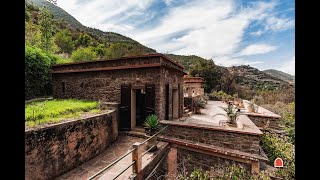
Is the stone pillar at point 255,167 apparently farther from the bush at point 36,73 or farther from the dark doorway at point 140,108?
the bush at point 36,73

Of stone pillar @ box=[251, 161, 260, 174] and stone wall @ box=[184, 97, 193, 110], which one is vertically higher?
stone wall @ box=[184, 97, 193, 110]

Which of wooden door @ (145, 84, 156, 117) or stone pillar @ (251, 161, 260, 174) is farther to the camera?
wooden door @ (145, 84, 156, 117)

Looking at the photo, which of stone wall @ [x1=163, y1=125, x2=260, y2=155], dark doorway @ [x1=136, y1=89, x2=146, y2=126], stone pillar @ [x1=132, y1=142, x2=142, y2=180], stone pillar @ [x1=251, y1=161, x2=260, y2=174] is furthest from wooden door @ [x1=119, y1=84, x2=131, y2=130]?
stone pillar @ [x1=251, y1=161, x2=260, y2=174]

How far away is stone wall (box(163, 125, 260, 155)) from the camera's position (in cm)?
580

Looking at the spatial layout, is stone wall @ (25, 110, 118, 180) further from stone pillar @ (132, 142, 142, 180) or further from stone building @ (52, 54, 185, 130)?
stone pillar @ (132, 142, 142, 180)

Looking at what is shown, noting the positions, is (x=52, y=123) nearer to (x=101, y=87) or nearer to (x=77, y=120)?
(x=77, y=120)

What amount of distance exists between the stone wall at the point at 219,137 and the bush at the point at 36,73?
994 cm

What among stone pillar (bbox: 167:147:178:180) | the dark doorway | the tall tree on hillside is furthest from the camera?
the tall tree on hillside

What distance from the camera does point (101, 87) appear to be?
9.61 meters

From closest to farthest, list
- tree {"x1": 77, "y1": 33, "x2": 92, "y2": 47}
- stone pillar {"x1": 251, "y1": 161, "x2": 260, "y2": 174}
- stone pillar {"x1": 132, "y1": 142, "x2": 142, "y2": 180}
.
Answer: stone pillar {"x1": 132, "y1": 142, "x2": 142, "y2": 180}
stone pillar {"x1": 251, "y1": 161, "x2": 260, "y2": 174}
tree {"x1": 77, "y1": 33, "x2": 92, "y2": 47}

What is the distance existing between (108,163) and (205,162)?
3.93 metres

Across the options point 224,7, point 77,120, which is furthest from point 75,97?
point 224,7

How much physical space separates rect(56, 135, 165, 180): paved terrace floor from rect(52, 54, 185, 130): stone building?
58.0 inches
